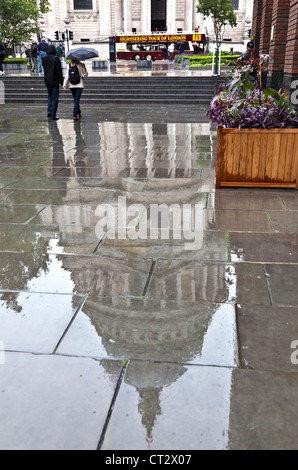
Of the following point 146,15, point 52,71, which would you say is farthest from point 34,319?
point 146,15

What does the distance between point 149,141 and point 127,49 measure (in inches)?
1840

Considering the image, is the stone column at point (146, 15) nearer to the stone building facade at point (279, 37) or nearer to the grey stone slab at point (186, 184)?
the stone building facade at point (279, 37)

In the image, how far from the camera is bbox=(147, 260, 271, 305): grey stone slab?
3.93 m

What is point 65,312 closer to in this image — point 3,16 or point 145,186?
point 145,186

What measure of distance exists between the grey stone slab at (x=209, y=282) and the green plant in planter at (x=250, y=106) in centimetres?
312

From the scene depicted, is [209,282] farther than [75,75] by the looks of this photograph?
No

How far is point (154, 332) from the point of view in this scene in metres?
3.42

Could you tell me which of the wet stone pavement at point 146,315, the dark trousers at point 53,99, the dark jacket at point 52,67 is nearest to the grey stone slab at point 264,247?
the wet stone pavement at point 146,315

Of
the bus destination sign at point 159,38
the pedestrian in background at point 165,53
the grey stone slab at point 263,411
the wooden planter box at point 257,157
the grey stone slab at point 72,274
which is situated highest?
the bus destination sign at point 159,38

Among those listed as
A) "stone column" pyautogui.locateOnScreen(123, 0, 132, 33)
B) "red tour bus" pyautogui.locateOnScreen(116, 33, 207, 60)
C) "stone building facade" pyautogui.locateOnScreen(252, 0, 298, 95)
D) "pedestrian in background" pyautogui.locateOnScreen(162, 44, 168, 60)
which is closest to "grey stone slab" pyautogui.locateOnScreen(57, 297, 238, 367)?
"stone building facade" pyautogui.locateOnScreen(252, 0, 298, 95)

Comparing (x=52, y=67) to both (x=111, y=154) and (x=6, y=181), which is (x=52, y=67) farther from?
(x=6, y=181)

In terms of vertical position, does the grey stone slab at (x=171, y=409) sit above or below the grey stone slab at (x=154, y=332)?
above

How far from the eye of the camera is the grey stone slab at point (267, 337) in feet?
10.1

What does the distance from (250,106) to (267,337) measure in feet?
14.9
